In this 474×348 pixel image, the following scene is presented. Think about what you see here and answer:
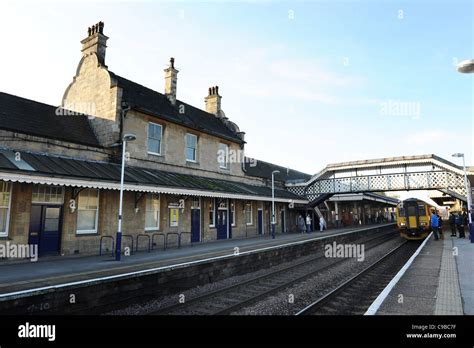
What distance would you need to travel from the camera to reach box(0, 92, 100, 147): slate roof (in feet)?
42.0

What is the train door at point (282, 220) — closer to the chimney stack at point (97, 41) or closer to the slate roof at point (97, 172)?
the slate roof at point (97, 172)

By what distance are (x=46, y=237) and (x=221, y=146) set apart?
548 inches

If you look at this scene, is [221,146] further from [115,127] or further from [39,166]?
[39,166]

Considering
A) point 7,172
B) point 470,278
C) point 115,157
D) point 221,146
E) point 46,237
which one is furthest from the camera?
point 221,146

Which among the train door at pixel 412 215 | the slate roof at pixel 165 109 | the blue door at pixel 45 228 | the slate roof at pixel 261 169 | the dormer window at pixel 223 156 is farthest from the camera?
the slate roof at pixel 261 169

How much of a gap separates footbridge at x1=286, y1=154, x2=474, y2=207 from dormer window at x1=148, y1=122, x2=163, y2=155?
1745cm

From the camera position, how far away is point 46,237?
12.6m

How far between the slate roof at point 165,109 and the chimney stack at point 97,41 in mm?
1444

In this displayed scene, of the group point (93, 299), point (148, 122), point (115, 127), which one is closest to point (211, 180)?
point (148, 122)

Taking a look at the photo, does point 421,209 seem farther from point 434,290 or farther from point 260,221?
point 434,290

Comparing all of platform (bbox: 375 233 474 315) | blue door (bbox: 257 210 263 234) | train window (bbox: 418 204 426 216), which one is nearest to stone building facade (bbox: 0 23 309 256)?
blue door (bbox: 257 210 263 234)

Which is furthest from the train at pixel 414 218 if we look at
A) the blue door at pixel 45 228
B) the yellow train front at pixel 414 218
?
the blue door at pixel 45 228

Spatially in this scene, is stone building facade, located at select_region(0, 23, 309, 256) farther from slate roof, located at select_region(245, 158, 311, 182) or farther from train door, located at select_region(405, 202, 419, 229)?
train door, located at select_region(405, 202, 419, 229)

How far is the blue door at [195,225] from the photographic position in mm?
19217
